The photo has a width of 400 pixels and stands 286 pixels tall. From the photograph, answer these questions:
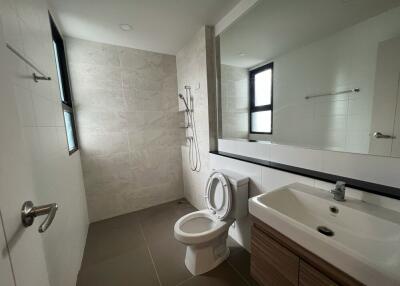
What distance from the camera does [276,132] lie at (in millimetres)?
1733

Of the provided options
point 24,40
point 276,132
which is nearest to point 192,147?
point 276,132

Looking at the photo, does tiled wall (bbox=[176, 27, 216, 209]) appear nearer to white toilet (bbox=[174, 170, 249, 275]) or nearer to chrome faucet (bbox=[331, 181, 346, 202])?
white toilet (bbox=[174, 170, 249, 275])

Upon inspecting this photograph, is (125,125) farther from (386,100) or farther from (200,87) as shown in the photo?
(386,100)

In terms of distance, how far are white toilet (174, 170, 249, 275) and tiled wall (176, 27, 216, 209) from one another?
65 centimetres

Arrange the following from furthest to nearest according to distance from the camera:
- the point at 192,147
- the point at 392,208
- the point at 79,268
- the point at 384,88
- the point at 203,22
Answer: the point at 192,147 → the point at 203,22 → the point at 79,268 → the point at 384,88 → the point at 392,208

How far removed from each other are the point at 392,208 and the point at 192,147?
2009 mm

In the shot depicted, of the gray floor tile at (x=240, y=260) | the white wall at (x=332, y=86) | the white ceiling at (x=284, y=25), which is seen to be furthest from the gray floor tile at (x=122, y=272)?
the white ceiling at (x=284, y=25)

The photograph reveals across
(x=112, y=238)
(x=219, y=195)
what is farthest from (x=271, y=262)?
(x=112, y=238)

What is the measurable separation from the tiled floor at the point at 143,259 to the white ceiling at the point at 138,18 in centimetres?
237

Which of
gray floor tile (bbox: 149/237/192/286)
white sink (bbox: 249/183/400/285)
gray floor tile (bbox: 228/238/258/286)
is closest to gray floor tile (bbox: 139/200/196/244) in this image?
gray floor tile (bbox: 149/237/192/286)

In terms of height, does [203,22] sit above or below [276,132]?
above

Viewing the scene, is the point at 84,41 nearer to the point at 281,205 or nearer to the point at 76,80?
the point at 76,80

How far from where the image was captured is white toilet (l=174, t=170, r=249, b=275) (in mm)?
1423

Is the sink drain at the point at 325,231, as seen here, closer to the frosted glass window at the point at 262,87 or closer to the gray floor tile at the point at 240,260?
the gray floor tile at the point at 240,260
